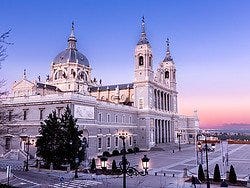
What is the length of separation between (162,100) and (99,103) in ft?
117

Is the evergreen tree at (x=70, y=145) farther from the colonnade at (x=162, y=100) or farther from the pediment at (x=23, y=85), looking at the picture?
the colonnade at (x=162, y=100)

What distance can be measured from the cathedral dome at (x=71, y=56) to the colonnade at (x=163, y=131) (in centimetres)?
2714

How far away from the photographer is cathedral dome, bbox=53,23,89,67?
91.0m

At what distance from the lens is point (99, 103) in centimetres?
6569

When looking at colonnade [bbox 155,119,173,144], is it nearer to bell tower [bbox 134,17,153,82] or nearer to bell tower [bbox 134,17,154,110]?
bell tower [bbox 134,17,154,110]

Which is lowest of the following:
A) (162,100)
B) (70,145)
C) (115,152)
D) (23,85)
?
(115,152)

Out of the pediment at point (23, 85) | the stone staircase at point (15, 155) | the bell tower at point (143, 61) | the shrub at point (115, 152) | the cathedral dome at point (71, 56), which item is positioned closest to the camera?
the stone staircase at point (15, 155)

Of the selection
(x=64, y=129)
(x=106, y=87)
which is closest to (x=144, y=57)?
(x=106, y=87)

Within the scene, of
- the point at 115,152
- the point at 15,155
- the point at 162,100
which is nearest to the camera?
the point at 15,155

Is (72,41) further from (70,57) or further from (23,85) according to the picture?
(23,85)

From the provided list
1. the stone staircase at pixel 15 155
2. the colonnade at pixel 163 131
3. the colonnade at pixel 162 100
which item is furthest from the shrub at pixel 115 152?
the colonnade at pixel 162 100

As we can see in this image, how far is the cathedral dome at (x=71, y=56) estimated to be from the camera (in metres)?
91.0

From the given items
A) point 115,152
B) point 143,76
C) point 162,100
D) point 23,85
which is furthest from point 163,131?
point 23,85

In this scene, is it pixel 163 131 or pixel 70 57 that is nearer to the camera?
pixel 70 57
